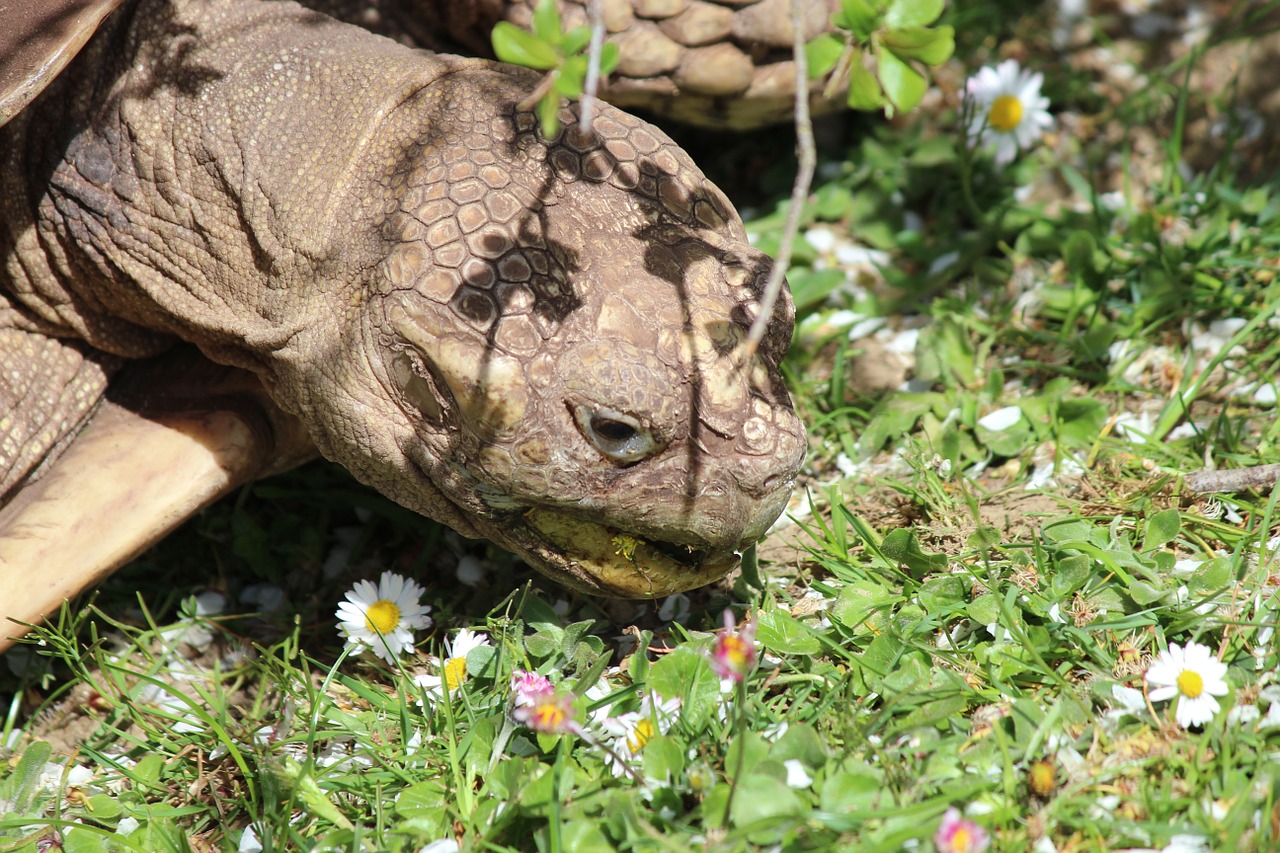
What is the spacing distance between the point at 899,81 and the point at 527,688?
1.08m

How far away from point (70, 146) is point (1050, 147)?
241 cm

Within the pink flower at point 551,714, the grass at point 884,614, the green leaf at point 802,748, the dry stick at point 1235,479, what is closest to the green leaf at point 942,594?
the grass at point 884,614

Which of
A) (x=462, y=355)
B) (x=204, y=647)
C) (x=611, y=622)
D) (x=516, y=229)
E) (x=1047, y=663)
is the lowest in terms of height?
(x=204, y=647)

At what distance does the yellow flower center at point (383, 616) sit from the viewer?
208 centimetres

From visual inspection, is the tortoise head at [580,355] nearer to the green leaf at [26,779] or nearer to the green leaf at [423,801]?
the green leaf at [423,801]

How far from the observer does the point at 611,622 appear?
85.3 inches

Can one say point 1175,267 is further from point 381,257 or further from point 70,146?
point 70,146

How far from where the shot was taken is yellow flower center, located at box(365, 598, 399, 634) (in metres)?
2.08

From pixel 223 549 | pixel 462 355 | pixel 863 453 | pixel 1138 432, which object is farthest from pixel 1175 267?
pixel 223 549

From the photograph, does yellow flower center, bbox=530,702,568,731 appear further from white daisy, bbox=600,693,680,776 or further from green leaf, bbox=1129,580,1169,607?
green leaf, bbox=1129,580,1169,607

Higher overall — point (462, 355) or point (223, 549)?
point (462, 355)

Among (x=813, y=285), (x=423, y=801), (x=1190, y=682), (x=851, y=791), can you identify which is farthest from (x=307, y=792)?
(x=813, y=285)

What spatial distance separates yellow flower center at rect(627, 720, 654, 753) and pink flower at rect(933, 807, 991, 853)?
1.59ft

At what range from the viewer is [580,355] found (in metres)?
1.66
